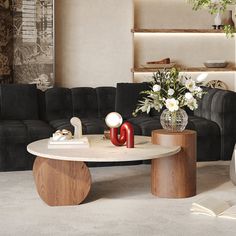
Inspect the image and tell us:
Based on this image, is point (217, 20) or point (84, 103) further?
point (217, 20)

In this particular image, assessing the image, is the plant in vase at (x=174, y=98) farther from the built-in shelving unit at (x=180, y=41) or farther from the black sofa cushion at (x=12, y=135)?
the built-in shelving unit at (x=180, y=41)

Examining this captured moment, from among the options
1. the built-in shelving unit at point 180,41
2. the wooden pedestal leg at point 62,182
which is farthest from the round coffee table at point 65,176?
the built-in shelving unit at point 180,41

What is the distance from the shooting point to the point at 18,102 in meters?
6.17

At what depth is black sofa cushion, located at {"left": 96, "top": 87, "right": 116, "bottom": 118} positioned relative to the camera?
21.3 ft

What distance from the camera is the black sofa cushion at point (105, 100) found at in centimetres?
650

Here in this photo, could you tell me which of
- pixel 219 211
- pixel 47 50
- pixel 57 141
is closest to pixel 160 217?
pixel 219 211

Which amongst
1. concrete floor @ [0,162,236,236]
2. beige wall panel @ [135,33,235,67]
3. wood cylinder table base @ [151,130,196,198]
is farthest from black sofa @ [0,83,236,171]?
wood cylinder table base @ [151,130,196,198]

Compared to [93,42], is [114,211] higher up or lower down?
lower down

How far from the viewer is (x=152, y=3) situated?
717cm

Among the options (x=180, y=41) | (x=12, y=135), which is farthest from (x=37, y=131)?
(x=180, y=41)

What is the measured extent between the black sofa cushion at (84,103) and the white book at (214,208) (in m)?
2.60

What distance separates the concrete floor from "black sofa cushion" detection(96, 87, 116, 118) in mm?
1419

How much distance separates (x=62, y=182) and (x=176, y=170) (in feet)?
3.05

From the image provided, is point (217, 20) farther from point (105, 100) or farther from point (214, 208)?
point (214, 208)
